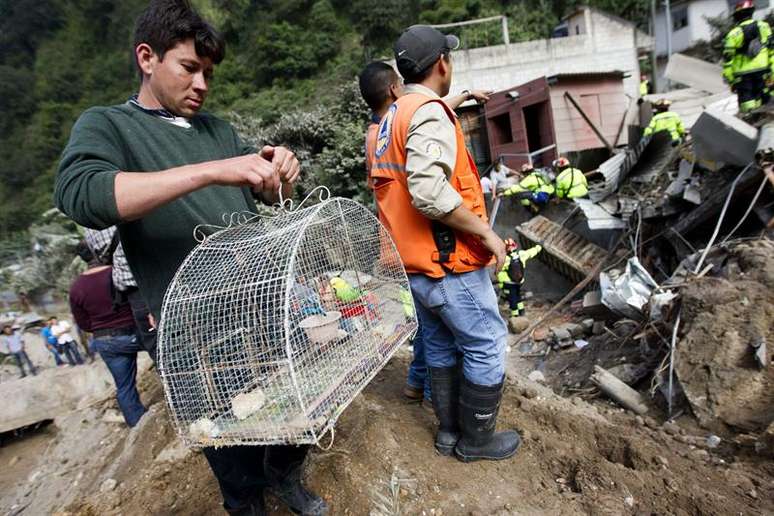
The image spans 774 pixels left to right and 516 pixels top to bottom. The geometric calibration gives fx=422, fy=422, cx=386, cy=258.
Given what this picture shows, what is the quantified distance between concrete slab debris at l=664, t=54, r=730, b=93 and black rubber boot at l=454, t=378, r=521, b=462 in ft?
30.9

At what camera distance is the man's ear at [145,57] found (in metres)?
1.46

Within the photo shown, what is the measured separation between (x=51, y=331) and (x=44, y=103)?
43.5 meters

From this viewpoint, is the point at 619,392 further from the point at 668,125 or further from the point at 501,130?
the point at 501,130

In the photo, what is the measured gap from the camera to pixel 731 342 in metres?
2.85

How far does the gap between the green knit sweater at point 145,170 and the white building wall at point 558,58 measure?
16.1 m

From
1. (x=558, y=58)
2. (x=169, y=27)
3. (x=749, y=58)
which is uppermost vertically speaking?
(x=558, y=58)

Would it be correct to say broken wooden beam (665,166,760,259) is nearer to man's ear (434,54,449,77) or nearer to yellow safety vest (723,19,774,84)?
yellow safety vest (723,19,774,84)

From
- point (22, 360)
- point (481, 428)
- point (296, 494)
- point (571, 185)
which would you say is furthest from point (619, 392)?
point (22, 360)

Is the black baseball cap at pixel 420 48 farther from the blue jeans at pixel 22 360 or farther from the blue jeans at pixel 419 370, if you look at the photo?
the blue jeans at pixel 22 360

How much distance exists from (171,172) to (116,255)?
2.27 metres

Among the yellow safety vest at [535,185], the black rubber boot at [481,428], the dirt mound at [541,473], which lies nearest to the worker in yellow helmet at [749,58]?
the yellow safety vest at [535,185]

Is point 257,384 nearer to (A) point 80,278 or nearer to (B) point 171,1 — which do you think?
(B) point 171,1

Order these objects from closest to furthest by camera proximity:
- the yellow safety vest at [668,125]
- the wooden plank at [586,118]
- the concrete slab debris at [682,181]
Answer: the concrete slab debris at [682,181] < the yellow safety vest at [668,125] < the wooden plank at [586,118]

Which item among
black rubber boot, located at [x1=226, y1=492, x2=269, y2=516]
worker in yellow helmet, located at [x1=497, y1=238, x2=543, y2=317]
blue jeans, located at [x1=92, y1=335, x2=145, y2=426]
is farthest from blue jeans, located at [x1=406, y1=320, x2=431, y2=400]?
worker in yellow helmet, located at [x1=497, y1=238, x2=543, y2=317]
